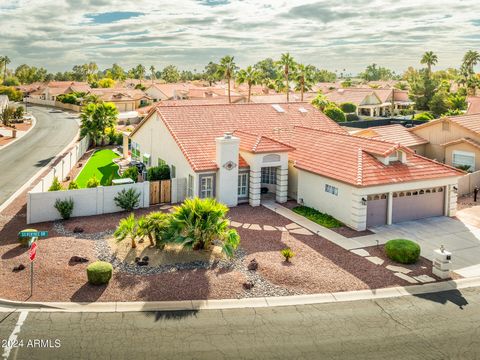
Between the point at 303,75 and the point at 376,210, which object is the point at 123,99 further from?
the point at 376,210

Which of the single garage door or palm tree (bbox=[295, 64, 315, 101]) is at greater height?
palm tree (bbox=[295, 64, 315, 101])

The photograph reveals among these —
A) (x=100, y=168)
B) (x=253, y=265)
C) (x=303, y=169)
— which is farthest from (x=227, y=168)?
(x=100, y=168)

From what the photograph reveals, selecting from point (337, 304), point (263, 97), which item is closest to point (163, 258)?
point (337, 304)

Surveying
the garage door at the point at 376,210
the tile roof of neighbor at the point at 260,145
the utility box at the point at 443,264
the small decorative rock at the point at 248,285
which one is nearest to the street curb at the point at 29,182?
the tile roof of neighbor at the point at 260,145

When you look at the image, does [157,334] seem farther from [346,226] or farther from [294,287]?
[346,226]

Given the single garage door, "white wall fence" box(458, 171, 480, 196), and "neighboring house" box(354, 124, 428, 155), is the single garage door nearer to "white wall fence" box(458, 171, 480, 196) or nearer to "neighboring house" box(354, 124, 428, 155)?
"white wall fence" box(458, 171, 480, 196)

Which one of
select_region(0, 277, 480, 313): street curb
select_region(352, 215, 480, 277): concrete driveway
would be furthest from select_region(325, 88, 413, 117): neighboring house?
select_region(0, 277, 480, 313): street curb
